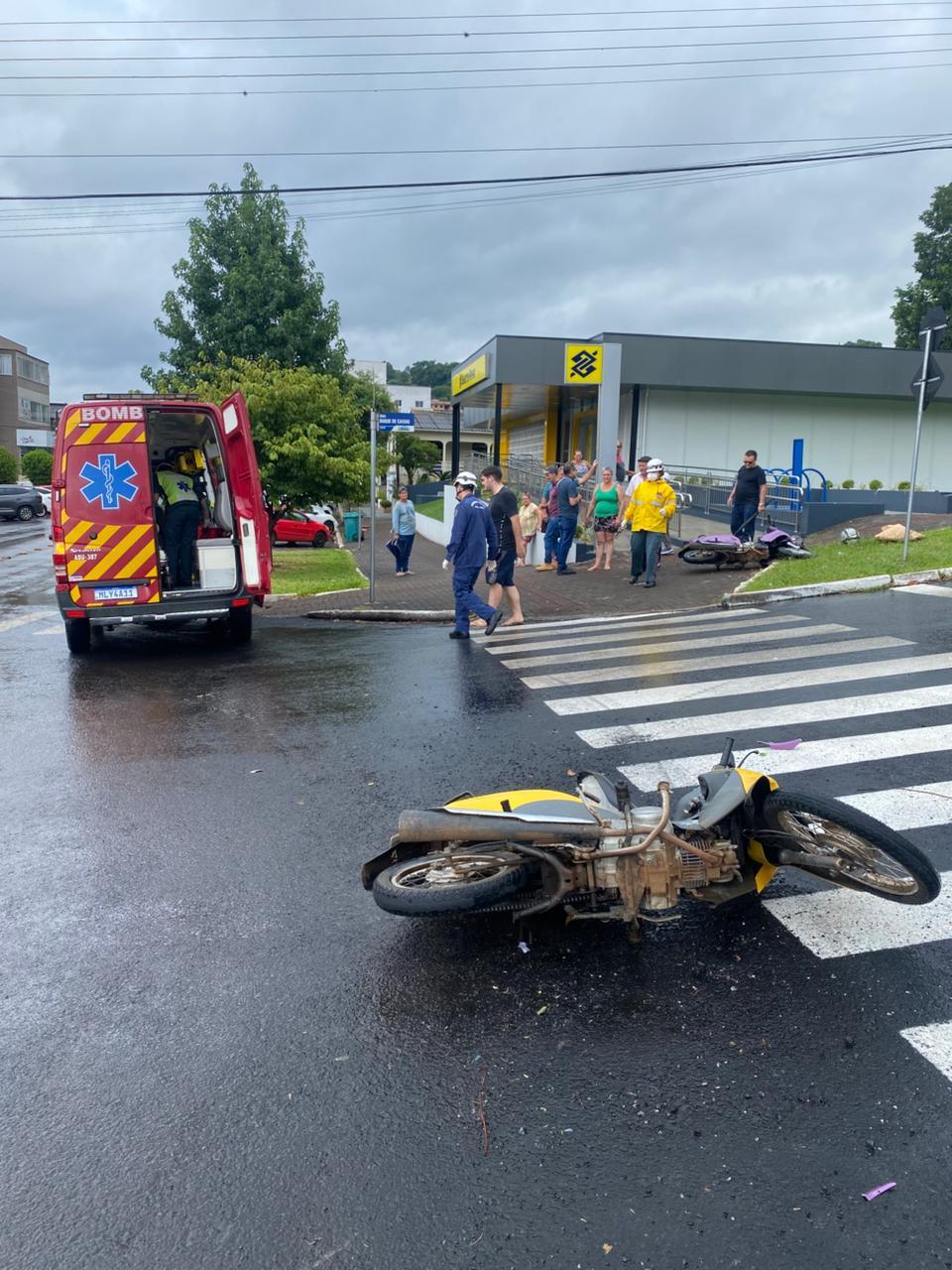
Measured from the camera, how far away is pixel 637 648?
9.23 metres

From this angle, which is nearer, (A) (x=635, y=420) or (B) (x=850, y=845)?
(B) (x=850, y=845)

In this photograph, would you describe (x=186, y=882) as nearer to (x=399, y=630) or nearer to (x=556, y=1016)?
(x=556, y=1016)

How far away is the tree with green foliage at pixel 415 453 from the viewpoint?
200 ft

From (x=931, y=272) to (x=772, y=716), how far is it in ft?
166

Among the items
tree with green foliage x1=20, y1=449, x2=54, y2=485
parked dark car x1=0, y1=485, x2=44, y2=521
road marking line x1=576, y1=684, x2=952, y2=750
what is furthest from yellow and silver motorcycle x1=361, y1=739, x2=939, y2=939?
tree with green foliage x1=20, y1=449, x2=54, y2=485

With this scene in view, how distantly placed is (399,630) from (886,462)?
2315cm

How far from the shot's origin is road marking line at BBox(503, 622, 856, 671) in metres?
8.90

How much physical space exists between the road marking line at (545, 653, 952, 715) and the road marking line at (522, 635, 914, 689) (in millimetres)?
434

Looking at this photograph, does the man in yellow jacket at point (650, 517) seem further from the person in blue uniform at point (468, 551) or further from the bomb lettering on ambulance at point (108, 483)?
the bomb lettering on ambulance at point (108, 483)

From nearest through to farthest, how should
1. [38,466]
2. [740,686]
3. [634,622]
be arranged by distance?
1. [740,686]
2. [634,622]
3. [38,466]

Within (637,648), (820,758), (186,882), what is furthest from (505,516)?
(186,882)

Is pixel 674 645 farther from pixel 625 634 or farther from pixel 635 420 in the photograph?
pixel 635 420

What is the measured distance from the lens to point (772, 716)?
660 centimetres

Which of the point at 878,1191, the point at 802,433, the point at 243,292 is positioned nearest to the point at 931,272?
the point at 802,433
